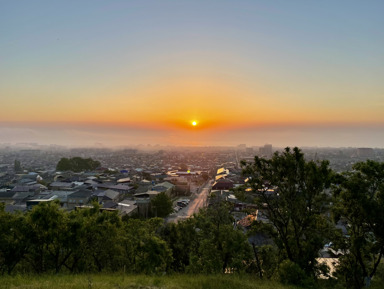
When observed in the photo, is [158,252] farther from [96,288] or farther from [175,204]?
[175,204]

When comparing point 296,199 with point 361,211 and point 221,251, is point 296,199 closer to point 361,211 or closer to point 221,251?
point 361,211

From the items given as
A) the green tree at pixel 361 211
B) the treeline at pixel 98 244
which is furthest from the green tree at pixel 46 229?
the green tree at pixel 361 211

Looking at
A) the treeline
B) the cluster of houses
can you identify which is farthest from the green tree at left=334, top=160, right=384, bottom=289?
the cluster of houses

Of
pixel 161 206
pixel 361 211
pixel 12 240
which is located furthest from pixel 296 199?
pixel 161 206

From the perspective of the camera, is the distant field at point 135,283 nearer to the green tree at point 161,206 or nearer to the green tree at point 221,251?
the green tree at point 221,251

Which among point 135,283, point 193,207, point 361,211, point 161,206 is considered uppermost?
point 361,211

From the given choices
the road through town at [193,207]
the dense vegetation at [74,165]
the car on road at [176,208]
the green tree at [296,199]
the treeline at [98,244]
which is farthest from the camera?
the dense vegetation at [74,165]
